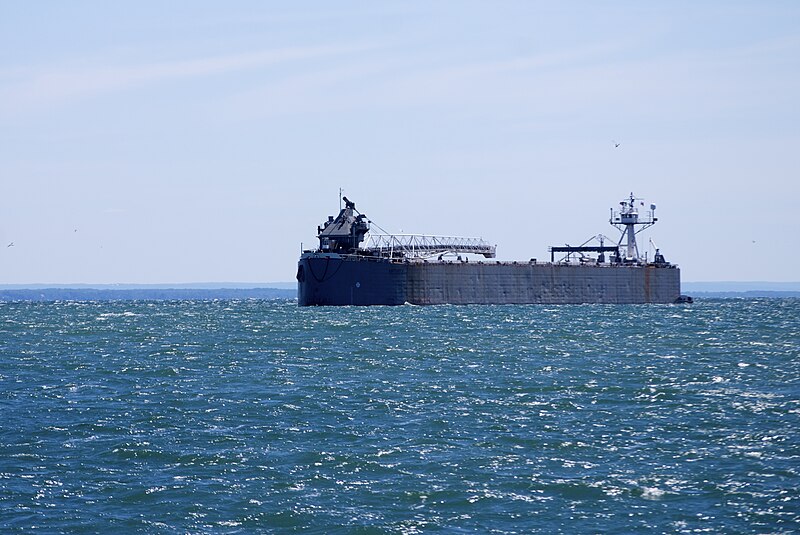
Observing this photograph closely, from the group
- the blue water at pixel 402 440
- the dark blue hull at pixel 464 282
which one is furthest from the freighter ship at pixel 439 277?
the blue water at pixel 402 440

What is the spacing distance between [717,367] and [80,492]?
99.7ft

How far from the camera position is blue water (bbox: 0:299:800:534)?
72.1 ft

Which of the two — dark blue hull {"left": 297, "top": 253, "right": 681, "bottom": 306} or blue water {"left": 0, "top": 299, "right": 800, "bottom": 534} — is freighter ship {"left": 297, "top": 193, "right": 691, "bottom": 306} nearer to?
dark blue hull {"left": 297, "top": 253, "right": 681, "bottom": 306}

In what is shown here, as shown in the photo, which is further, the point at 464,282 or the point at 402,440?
the point at 464,282

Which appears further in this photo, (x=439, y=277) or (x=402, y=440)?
(x=439, y=277)

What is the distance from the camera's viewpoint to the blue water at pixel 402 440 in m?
22.0

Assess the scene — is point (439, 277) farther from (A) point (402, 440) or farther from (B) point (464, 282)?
(A) point (402, 440)

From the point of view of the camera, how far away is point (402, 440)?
94.8 ft

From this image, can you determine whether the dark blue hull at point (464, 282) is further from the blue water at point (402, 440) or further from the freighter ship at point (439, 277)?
the blue water at point (402, 440)

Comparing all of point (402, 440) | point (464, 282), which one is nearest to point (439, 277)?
point (464, 282)

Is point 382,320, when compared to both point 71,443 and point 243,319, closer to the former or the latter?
point 243,319

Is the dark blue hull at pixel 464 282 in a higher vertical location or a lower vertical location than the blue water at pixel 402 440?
higher

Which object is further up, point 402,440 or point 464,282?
point 464,282

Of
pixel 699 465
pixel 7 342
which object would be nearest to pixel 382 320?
pixel 7 342
